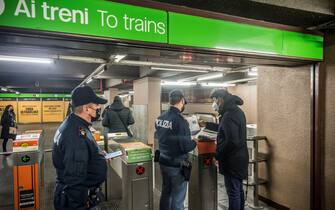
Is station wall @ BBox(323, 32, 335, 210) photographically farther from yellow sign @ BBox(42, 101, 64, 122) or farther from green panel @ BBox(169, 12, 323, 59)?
yellow sign @ BBox(42, 101, 64, 122)

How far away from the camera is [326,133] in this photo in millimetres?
2730

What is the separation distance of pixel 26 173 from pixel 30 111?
13369 millimetres

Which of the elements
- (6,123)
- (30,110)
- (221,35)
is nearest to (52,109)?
(30,110)

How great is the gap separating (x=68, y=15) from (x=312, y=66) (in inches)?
108

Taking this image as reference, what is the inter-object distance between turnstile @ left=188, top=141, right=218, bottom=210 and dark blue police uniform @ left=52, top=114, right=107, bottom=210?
1323mm

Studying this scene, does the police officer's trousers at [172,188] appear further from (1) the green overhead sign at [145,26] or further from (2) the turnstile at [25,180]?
(2) the turnstile at [25,180]

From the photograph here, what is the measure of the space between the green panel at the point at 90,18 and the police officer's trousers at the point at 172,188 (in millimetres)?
1510

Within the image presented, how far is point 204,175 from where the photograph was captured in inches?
111

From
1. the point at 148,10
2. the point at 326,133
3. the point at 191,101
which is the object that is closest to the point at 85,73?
the point at 148,10

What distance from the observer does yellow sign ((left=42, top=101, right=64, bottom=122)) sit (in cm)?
1509

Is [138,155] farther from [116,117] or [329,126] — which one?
[116,117]

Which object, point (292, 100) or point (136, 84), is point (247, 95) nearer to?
point (136, 84)

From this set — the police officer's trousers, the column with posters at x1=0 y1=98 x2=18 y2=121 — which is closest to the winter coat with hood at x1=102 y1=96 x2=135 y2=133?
the police officer's trousers

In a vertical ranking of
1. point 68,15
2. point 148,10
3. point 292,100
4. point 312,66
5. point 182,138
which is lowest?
point 182,138
